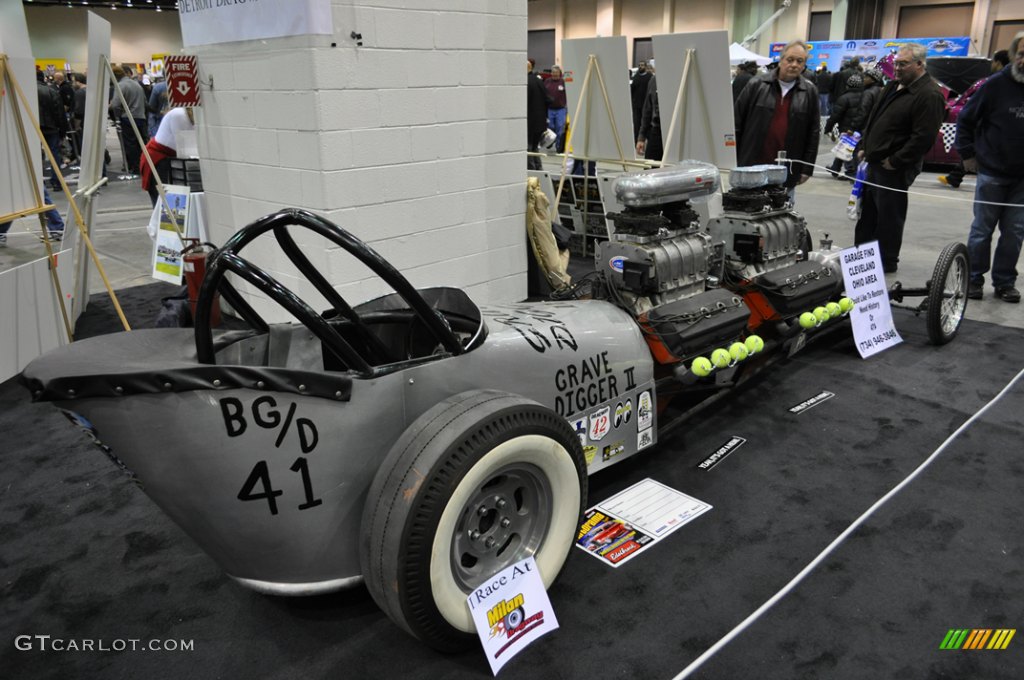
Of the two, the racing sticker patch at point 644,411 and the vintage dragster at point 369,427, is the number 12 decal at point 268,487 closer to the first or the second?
the vintage dragster at point 369,427

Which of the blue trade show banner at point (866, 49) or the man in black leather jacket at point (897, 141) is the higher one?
the blue trade show banner at point (866, 49)

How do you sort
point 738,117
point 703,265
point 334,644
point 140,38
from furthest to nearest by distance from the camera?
1. point 140,38
2. point 738,117
3. point 703,265
4. point 334,644

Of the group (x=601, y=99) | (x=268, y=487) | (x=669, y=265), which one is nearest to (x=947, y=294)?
(x=669, y=265)

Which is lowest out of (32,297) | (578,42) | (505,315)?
(32,297)

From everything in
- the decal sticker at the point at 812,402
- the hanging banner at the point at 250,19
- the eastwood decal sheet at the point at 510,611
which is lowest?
the decal sticker at the point at 812,402

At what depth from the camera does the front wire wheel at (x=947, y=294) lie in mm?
4320

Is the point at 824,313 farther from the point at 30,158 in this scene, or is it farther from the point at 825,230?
the point at 30,158

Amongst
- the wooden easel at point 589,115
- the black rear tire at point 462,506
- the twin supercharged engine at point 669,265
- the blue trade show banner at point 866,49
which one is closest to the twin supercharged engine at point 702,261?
the twin supercharged engine at point 669,265

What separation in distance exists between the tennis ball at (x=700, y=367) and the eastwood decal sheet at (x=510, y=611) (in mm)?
1310

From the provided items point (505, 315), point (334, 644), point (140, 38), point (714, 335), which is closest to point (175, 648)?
point (334, 644)

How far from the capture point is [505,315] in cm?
274

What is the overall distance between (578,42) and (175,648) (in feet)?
19.6

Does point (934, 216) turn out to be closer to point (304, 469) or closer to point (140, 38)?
point (304, 469)

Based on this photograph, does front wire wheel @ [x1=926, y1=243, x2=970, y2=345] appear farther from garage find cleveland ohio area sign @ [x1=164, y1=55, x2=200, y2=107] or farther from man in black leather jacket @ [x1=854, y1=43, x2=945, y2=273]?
garage find cleveland ohio area sign @ [x1=164, y1=55, x2=200, y2=107]
